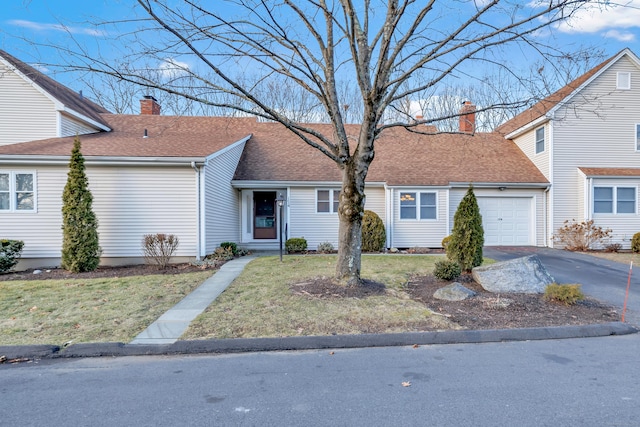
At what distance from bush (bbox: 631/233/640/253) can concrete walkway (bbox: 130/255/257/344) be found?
1503cm

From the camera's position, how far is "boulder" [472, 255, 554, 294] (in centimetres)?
704

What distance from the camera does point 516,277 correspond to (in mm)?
7172

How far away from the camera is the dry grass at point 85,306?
4.98 meters

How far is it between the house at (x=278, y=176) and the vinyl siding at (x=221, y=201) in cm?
7

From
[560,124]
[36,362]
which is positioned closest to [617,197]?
[560,124]

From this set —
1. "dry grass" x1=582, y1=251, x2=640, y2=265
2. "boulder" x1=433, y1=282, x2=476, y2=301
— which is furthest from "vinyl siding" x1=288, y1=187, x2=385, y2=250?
"dry grass" x1=582, y1=251, x2=640, y2=265

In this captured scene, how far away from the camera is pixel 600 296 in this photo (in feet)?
23.3

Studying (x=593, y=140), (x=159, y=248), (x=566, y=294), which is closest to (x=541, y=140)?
(x=593, y=140)

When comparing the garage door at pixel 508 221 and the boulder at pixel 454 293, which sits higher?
the garage door at pixel 508 221

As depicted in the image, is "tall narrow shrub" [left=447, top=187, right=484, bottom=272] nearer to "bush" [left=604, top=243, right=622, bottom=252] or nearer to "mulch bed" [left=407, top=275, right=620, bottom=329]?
"mulch bed" [left=407, top=275, right=620, bottom=329]

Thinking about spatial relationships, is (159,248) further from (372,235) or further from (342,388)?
(342,388)

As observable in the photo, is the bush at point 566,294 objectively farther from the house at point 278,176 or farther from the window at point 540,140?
the window at point 540,140

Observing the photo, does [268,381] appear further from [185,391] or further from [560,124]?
[560,124]

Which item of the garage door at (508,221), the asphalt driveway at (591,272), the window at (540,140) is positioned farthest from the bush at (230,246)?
the window at (540,140)
